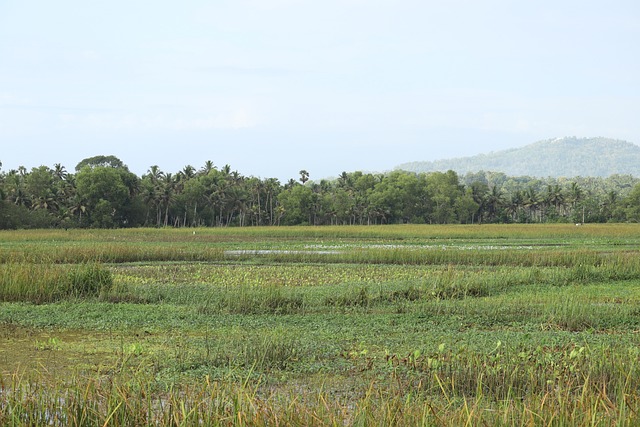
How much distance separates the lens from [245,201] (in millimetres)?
84000

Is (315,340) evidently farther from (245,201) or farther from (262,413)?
(245,201)

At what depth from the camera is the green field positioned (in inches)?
215

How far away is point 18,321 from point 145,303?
3103mm

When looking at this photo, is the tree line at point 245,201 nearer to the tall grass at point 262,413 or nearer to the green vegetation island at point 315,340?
the green vegetation island at point 315,340

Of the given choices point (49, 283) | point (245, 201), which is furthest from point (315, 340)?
point (245, 201)

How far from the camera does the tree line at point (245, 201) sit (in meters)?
65.9

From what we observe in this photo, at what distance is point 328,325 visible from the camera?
468 inches

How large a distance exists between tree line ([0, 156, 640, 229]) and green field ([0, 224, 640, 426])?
4715 cm

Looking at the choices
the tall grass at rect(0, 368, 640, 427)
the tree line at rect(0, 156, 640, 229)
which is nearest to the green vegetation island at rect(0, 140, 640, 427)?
the tall grass at rect(0, 368, 640, 427)

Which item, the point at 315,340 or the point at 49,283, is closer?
the point at 315,340

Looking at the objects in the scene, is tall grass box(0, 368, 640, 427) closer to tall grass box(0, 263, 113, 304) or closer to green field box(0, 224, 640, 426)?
green field box(0, 224, 640, 426)

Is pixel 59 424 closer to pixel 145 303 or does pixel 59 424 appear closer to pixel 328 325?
pixel 328 325

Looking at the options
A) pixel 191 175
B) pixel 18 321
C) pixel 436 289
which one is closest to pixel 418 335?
pixel 436 289

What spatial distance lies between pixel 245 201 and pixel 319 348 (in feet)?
246
